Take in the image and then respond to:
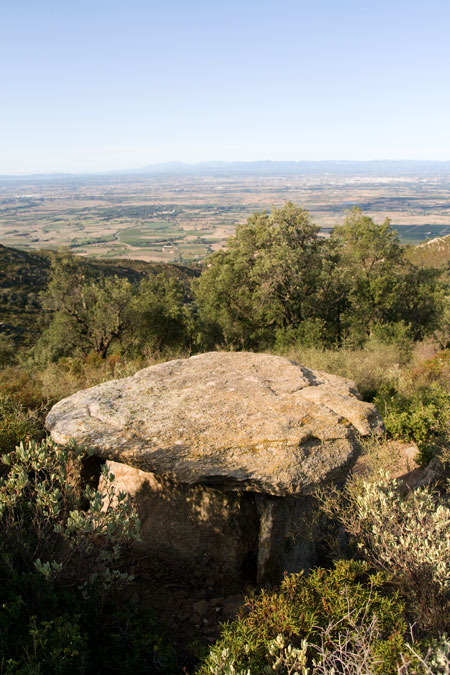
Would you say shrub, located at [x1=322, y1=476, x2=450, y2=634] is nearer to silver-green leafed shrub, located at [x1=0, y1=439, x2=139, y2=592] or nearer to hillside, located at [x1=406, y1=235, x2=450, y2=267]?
silver-green leafed shrub, located at [x1=0, y1=439, x2=139, y2=592]

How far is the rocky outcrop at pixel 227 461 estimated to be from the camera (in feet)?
18.3

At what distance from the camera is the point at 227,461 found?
5.67 meters

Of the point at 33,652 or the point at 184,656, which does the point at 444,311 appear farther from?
the point at 33,652

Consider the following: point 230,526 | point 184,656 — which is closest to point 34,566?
point 184,656

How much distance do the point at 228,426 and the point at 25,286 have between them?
168 feet

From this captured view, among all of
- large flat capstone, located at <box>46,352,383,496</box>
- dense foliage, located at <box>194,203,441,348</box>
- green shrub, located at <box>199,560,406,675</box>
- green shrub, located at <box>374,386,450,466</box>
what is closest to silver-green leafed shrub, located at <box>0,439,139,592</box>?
large flat capstone, located at <box>46,352,383,496</box>

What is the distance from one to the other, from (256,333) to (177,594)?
14.3 m

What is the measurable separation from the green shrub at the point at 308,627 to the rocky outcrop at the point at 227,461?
1.24 meters

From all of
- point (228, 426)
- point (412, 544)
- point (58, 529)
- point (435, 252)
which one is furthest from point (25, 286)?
point (435, 252)

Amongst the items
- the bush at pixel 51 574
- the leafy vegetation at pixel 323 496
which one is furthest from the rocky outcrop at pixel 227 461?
the bush at pixel 51 574

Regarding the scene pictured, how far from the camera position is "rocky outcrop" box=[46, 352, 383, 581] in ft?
18.3

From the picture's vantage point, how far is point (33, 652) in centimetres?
351

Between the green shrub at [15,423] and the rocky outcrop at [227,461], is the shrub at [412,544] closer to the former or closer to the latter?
the rocky outcrop at [227,461]

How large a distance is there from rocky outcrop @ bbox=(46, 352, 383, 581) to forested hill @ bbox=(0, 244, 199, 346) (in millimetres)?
18662
